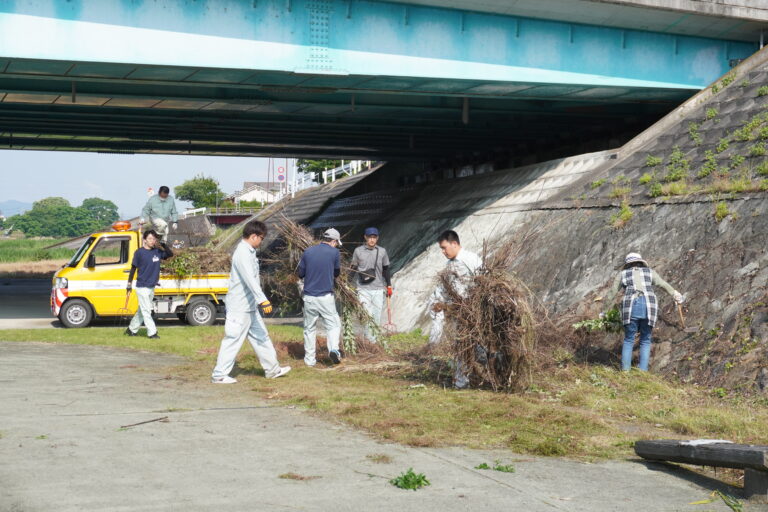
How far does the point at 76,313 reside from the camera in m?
18.9

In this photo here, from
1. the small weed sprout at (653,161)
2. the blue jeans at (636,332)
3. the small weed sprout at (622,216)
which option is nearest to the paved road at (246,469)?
the blue jeans at (636,332)

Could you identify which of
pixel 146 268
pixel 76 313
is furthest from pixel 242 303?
pixel 76 313

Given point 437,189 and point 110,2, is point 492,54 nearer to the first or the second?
point 110,2

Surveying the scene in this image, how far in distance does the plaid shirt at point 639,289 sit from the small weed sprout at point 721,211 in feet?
9.39

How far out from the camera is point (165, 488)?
6.07m

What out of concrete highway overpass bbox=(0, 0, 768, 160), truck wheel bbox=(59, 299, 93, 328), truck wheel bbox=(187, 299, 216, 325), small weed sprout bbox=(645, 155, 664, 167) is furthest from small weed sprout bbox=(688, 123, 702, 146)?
truck wheel bbox=(59, 299, 93, 328)

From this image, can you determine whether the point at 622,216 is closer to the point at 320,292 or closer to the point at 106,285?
the point at 320,292

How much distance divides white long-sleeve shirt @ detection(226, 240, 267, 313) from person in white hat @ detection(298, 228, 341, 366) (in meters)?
1.27

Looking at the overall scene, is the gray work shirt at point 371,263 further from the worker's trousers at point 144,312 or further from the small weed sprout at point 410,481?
the small weed sprout at point 410,481

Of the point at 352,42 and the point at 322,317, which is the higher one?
the point at 352,42

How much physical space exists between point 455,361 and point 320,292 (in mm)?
2860

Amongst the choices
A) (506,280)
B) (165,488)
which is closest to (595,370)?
(506,280)

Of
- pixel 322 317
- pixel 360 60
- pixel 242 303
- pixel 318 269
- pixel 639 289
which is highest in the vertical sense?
pixel 360 60

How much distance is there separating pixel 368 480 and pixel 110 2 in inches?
489
